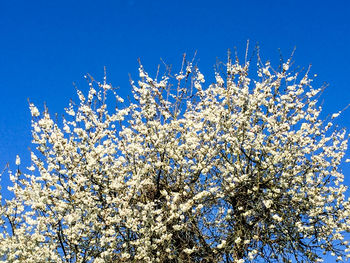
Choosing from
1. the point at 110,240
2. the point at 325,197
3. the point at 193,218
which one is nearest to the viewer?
the point at 110,240

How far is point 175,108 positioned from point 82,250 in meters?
4.46

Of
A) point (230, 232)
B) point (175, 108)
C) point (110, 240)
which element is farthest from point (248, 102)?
point (110, 240)

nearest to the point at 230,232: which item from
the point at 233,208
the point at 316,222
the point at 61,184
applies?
the point at 233,208

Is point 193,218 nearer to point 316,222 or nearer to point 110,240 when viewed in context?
point 110,240

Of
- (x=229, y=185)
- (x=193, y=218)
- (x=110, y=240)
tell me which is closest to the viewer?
(x=110, y=240)

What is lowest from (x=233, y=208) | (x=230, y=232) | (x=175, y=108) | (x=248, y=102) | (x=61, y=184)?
(x=230, y=232)

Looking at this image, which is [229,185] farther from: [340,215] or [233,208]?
[340,215]

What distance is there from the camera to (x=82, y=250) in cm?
872

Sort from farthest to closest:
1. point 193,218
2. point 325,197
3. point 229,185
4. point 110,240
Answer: point 325,197 < point 229,185 < point 193,218 < point 110,240

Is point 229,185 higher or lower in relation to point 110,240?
higher

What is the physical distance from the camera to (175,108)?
1130cm

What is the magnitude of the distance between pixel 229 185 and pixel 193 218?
4.34 ft

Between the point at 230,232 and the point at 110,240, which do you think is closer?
the point at 110,240

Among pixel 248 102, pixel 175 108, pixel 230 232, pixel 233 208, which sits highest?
pixel 175 108
